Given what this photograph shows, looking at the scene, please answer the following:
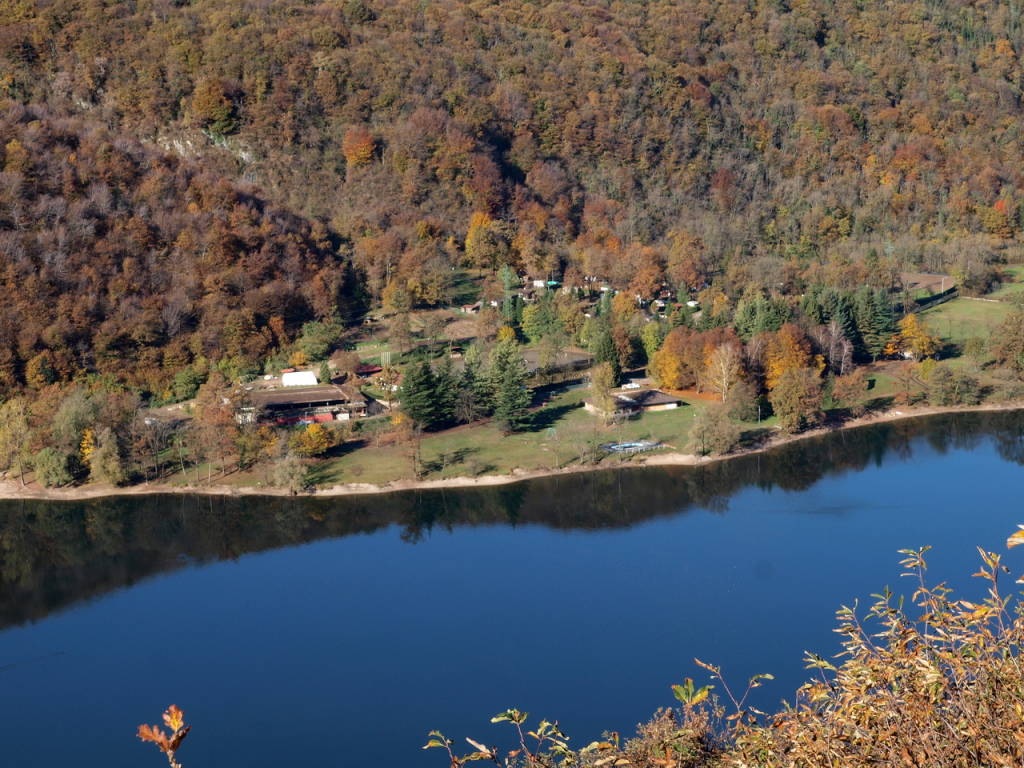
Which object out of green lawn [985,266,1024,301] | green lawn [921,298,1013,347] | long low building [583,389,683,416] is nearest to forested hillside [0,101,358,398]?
long low building [583,389,683,416]

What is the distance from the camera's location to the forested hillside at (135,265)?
4378 centimetres

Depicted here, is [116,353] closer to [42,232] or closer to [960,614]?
[42,232]

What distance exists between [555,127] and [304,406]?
1452 inches

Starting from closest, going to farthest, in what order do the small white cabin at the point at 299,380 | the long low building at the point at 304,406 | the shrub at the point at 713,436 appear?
the shrub at the point at 713,436, the long low building at the point at 304,406, the small white cabin at the point at 299,380

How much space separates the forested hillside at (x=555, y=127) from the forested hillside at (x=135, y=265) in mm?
5506

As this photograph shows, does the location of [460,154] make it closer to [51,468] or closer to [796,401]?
[796,401]

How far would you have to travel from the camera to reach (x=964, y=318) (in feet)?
168

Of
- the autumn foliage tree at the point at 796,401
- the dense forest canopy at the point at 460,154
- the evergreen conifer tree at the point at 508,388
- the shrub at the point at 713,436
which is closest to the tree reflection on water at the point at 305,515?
the shrub at the point at 713,436

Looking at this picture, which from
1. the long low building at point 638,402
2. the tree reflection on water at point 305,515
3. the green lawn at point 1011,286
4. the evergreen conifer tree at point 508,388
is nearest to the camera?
the tree reflection on water at point 305,515

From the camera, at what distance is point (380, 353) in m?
46.8

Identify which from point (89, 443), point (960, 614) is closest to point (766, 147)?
point (89, 443)

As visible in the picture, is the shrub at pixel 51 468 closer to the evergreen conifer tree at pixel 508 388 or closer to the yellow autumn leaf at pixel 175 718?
the evergreen conifer tree at pixel 508 388

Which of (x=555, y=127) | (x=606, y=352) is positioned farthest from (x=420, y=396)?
(x=555, y=127)

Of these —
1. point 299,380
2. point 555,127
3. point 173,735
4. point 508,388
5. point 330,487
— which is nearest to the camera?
point 173,735
